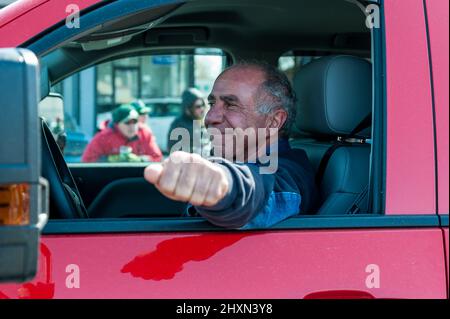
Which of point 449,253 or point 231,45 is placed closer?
point 449,253

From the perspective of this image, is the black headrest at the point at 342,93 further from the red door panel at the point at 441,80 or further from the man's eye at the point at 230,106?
the red door panel at the point at 441,80

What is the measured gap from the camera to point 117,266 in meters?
1.70

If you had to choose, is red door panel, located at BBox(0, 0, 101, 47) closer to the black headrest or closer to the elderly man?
the elderly man

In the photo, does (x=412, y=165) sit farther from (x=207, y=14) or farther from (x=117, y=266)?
(x=207, y=14)

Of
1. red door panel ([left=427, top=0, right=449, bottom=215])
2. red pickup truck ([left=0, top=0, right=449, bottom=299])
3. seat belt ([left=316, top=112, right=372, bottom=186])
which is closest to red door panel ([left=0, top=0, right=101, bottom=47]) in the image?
red pickup truck ([left=0, top=0, right=449, bottom=299])

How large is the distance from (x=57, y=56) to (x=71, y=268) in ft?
4.31

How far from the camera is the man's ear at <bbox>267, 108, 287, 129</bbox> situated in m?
2.29

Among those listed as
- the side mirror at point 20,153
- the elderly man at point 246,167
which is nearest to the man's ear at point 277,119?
the elderly man at point 246,167

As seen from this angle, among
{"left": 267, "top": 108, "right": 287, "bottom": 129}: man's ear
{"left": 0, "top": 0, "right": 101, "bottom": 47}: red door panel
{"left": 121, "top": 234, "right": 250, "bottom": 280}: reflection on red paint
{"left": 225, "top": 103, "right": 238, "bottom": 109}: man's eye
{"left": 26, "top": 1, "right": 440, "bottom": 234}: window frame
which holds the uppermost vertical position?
{"left": 0, "top": 0, "right": 101, "bottom": 47}: red door panel

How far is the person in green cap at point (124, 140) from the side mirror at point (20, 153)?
4890 millimetres

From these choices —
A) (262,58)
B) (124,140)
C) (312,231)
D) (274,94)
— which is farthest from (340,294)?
(124,140)

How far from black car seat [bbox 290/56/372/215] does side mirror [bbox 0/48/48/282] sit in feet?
3.48

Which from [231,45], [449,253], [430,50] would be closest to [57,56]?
[231,45]

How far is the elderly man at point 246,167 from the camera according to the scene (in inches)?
57.4
